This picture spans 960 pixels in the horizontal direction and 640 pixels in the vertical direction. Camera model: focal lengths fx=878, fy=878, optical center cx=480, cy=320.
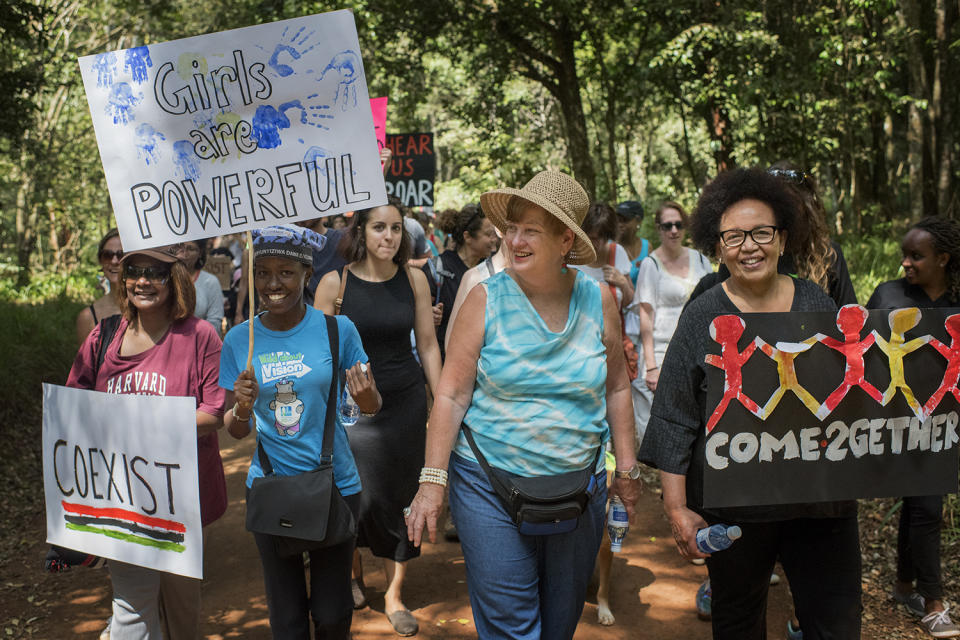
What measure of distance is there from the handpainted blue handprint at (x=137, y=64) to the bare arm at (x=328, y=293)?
5.03ft

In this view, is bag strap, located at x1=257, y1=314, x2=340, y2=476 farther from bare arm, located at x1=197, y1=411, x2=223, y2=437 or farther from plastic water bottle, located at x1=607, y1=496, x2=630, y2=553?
plastic water bottle, located at x1=607, y1=496, x2=630, y2=553

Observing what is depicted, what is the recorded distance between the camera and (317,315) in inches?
148

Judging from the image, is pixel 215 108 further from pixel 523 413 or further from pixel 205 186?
pixel 523 413

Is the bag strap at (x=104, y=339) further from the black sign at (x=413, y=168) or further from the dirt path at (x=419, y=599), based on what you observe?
the black sign at (x=413, y=168)

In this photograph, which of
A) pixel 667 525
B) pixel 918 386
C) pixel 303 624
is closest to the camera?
pixel 918 386

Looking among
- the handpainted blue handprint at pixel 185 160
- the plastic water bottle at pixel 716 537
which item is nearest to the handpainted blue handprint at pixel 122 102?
the handpainted blue handprint at pixel 185 160

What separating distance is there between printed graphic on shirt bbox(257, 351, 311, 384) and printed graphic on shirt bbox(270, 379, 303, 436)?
3 centimetres

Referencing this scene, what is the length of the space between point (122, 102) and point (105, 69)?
0.49ft

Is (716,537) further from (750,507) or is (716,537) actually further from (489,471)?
(489,471)

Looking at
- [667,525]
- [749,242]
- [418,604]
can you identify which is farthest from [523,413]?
[667,525]

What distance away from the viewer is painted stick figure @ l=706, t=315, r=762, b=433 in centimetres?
284

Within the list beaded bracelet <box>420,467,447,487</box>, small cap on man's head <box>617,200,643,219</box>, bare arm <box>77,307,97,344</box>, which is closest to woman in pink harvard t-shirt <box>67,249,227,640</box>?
bare arm <box>77,307,97,344</box>

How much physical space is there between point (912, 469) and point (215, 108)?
121 inches

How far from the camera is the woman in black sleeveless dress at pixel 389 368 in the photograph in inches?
186
